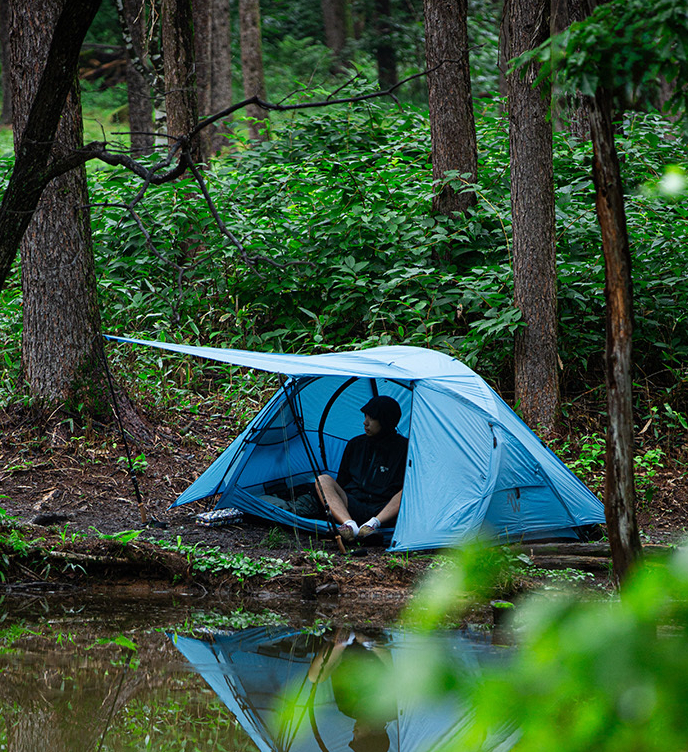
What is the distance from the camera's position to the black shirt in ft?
18.8

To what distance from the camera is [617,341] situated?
274 cm

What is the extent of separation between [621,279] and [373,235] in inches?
226

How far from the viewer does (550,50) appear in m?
2.26

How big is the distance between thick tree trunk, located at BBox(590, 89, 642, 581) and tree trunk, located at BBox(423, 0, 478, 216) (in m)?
5.35

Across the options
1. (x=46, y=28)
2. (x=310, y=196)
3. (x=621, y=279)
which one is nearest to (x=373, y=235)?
(x=310, y=196)

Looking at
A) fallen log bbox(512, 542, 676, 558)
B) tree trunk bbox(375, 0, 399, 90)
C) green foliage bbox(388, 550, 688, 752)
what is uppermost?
tree trunk bbox(375, 0, 399, 90)

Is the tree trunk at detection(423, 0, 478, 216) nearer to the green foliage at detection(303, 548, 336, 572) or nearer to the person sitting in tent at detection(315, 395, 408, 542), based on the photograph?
the person sitting in tent at detection(315, 395, 408, 542)

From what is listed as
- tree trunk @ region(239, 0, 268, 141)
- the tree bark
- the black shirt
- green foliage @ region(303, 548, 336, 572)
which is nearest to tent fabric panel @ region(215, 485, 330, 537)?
the black shirt

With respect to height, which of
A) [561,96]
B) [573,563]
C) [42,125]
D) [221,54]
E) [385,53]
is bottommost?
[573,563]

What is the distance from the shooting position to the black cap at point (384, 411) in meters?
5.78

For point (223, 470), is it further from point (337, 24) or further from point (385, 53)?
point (337, 24)

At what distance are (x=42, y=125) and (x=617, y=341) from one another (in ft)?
10.1

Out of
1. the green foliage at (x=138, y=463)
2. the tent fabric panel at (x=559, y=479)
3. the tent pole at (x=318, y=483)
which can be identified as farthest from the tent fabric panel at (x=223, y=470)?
the tent fabric panel at (x=559, y=479)

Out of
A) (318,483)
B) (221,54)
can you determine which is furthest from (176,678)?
(221,54)
